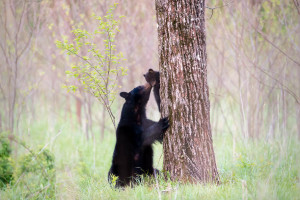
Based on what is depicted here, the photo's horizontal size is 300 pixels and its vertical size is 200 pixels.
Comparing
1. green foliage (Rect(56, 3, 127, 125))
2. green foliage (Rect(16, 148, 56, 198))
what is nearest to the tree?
green foliage (Rect(16, 148, 56, 198))

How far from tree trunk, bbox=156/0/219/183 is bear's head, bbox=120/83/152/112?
1.10 metres

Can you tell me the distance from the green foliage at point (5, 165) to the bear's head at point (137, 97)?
2.13 metres

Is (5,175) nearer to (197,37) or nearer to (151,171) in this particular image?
(151,171)

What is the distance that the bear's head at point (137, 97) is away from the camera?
4.81 m

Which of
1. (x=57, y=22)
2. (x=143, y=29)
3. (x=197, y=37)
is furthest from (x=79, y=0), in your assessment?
(x=197, y=37)

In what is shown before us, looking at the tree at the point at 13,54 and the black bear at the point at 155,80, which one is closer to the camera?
the black bear at the point at 155,80

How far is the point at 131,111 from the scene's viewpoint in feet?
15.6

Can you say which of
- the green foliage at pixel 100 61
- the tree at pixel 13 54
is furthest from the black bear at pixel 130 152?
the tree at pixel 13 54

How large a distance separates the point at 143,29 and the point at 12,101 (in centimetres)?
515

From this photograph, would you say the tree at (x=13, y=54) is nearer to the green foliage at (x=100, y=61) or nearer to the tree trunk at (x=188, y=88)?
the green foliage at (x=100, y=61)

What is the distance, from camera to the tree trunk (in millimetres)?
3709

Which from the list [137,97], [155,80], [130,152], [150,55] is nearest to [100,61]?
[137,97]

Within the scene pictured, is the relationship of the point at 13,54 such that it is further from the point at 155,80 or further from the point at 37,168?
the point at 155,80

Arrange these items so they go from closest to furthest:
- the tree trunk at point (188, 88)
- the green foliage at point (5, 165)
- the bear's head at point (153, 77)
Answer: the tree trunk at point (188, 88)
the bear's head at point (153, 77)
the green foliage at point (5, 165)
